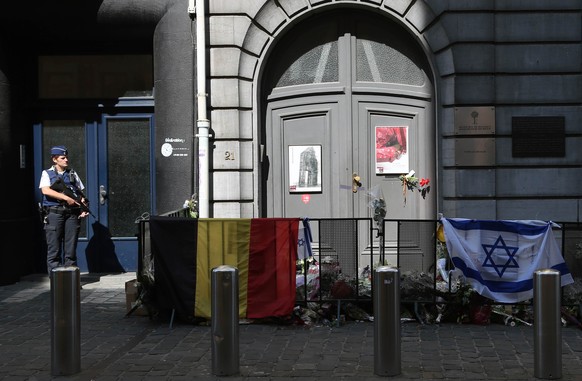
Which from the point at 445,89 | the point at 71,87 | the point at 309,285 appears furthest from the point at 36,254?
the point at 445,89

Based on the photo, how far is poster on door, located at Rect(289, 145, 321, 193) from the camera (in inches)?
472

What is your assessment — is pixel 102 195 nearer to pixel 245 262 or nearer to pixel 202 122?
pixel 202 122

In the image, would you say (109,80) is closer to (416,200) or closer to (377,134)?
(377,134)

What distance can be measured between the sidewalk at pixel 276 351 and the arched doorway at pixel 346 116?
337 centimetres

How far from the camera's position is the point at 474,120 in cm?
1147

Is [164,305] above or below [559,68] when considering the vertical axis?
below

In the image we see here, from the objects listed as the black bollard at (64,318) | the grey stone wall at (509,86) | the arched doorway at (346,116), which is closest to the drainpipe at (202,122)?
the arched doorway at (346,116)

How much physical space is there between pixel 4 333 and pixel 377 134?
5927 mm

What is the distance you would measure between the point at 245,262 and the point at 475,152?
430 centimetres

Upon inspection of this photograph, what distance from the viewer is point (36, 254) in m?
12.7

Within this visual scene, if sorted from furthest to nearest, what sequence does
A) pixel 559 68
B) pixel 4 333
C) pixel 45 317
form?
pixel 559 68
pixel 45 317
pixel 4 333

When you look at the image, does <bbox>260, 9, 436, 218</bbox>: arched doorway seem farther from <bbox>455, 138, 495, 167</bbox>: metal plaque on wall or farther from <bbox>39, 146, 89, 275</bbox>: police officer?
<bbox>39, 146, 89, 275</bbox>: police officer

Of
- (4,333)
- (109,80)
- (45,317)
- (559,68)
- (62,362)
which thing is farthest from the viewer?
(109,80)

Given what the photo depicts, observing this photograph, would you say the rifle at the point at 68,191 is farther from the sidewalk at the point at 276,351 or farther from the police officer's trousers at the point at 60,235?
the sidewalk at the point at 276,351
